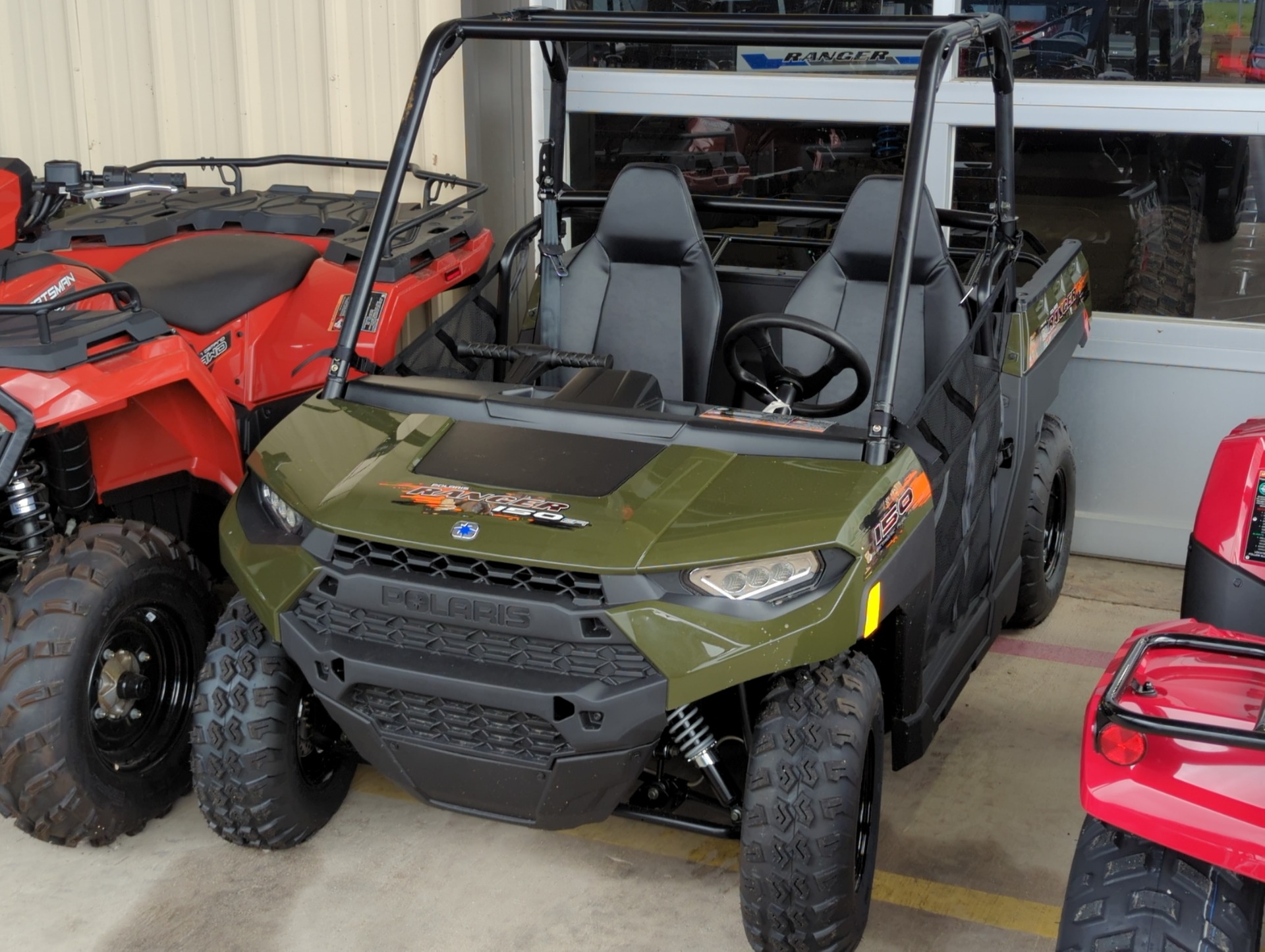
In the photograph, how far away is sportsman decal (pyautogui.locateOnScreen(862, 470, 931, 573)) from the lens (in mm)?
2297

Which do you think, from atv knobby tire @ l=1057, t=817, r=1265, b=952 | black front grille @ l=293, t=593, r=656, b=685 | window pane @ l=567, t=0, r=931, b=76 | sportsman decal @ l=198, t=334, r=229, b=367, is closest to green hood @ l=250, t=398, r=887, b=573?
black front grille @ l=293, t=593, r=656, b=685

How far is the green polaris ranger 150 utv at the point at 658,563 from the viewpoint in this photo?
2.22m

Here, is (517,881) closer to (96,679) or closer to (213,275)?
(96,679)

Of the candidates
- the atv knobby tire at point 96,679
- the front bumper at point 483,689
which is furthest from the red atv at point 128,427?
the front bumper at point 483,689

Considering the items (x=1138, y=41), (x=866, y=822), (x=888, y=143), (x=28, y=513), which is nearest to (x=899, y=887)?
(x=866, y=822)

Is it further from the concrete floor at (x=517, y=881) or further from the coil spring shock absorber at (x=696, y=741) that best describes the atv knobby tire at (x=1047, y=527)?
the coil spring shock absorber at (x=696, y=741)

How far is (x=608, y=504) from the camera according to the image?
7.68ft

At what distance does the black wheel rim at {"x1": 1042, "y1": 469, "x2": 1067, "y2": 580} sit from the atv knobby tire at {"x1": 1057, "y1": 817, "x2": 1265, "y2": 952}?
7.41 feet

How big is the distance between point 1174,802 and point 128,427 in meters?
2.25

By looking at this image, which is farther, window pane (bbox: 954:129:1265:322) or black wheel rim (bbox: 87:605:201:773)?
window pane (bbox: 954:129:1265:322)

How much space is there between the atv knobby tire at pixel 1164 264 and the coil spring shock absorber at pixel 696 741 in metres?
2.50

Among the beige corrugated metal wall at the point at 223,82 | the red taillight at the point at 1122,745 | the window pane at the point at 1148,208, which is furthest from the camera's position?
the beige corrugated metal wall at the point at 223,82

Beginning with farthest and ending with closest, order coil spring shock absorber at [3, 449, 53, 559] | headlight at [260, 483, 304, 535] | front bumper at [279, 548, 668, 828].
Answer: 1. coil spring shock absorber at [3, 449, 53, 559]
2. headlight at [260, 483, 304, 535]
3. front bumper at [279, 548, 668, 828]

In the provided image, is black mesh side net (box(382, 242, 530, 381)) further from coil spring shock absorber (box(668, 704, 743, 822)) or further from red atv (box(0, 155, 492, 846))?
coil spring shock absorber (box(668, 704, 743, 822))
